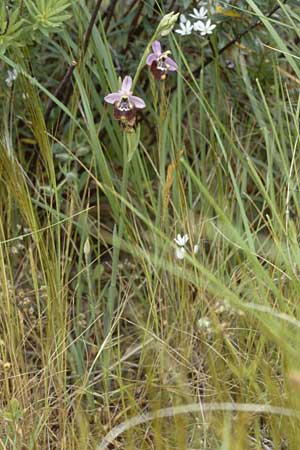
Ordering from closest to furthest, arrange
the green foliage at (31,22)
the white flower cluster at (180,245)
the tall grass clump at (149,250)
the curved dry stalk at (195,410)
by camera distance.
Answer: the curved dry stalk at (195,410)
the tall grass clump at (149,250)
the white flower cluster at (180,245)
the green foliage at (31,22)

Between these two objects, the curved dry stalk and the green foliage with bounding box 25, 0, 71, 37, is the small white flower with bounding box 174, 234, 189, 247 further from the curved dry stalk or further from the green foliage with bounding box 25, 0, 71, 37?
the green foliage with bounding box 25, 0, 71, 37

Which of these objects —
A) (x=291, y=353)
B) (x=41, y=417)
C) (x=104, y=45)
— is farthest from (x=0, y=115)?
(x=291, y=353)

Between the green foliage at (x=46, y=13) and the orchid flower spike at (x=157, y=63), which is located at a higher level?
the green foliage at (x=46, y=13)

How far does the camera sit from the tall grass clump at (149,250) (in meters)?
1.71

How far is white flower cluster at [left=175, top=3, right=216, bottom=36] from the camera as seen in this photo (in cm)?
223

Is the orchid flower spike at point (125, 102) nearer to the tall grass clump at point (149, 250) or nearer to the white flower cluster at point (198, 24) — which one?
the tall grass clump at point (149, 250)

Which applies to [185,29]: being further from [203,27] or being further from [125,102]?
[125,102]

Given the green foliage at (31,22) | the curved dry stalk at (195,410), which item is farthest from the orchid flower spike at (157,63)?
the curved dry stalk at (195,410)

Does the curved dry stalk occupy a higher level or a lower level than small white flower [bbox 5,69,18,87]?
lower

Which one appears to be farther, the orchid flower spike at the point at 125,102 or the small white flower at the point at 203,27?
the small white flower at the point at 203,27

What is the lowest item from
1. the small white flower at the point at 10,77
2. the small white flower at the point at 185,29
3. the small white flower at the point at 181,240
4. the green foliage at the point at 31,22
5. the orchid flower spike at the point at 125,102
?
the small white flower at the point at 181,240

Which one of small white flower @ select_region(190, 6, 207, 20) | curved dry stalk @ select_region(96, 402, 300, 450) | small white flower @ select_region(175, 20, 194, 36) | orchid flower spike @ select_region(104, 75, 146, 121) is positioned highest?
small white flower @ select_region(190, 6, 207, 20)

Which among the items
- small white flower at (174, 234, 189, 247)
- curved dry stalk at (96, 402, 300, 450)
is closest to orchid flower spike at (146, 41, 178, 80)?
small white flower at (174, 234, 189, 247)

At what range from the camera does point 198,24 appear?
2.23 m
